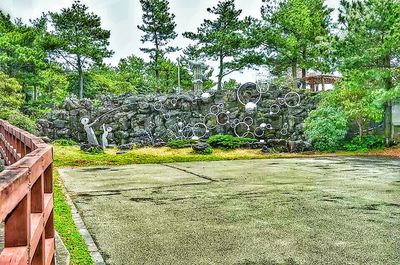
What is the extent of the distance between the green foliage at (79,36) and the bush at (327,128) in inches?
544

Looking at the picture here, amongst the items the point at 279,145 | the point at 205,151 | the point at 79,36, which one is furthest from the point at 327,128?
the point at 79,36

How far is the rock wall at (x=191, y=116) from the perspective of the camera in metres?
16.5

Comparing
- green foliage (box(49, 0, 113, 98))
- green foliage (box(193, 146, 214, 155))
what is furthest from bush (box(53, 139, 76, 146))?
green foliage (box(49, 0, 113, 98))

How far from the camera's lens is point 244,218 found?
4.12 metres

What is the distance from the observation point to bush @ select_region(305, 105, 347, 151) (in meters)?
14.0

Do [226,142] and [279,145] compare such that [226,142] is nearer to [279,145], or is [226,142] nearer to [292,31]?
[279,145]

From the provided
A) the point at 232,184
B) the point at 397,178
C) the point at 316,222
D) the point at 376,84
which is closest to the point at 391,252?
the point at 316,222

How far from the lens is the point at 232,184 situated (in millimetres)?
6539

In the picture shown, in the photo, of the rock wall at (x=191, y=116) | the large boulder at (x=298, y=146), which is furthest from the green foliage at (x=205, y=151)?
the rock wall at (x=191, y=116)

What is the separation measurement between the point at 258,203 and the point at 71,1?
869 inches

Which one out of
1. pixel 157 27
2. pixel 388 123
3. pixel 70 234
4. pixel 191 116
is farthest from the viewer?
pixel 157 27

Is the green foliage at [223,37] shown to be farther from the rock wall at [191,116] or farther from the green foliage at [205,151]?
the green foliage at [205,151]

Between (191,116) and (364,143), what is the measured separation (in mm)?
7271

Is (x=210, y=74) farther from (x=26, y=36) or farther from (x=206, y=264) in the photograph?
(x=206, y=264)
